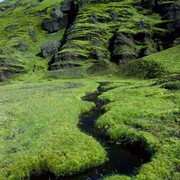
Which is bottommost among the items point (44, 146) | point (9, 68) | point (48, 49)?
point (48, 49)

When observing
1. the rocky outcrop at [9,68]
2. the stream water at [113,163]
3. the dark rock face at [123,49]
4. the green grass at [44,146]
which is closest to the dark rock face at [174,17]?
the dark rock face at [123,49]

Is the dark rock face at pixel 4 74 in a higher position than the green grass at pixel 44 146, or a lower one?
lower

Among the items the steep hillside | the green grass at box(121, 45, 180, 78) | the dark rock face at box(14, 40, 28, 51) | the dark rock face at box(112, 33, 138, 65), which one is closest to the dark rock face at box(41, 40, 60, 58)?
the steep hillside

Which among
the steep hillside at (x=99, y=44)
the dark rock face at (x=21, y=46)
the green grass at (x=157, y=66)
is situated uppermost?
the green grass at (x=157, y=66)

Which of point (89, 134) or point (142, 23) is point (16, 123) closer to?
point (89, 134)

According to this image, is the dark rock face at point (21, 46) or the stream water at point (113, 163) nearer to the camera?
the stream water at point (113, 163)

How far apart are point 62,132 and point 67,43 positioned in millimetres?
141713

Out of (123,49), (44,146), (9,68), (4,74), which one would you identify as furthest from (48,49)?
(44,146)

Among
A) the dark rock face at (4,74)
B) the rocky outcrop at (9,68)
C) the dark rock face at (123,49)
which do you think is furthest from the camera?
the dark rock face at (123,49)

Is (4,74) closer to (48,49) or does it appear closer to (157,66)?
(48,49)

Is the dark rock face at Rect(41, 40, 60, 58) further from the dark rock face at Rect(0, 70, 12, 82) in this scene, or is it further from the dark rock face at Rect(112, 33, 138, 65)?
the dark rock face at Rect(112, 33, 138, 65)

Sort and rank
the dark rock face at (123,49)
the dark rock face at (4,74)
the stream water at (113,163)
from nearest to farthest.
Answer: the stream water at (113,163), the dark rock face at (4,74), the dark rock face at (123,49)

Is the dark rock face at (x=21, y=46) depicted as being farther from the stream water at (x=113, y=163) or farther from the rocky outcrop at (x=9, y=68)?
the stream water at (x=113, y=163)

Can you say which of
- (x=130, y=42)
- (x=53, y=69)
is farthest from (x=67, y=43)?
(x=130, y=42)
